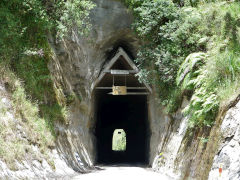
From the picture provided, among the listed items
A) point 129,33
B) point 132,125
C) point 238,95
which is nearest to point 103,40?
point 129,33

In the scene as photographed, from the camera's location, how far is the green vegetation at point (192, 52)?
7.84 metres

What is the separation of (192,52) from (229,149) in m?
7.08

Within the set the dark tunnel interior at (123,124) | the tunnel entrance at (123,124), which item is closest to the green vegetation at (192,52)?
the tunnel entrance at (123,124)

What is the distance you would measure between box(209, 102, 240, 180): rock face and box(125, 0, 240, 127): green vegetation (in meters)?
0.63

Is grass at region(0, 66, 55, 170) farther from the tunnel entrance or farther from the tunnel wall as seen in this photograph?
the tunnel entrance

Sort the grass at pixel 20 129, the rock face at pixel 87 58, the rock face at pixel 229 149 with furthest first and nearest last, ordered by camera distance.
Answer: the rock face at pixel 87 58 → the grass at pixel 20 129 → the rock face at pixel 229 149

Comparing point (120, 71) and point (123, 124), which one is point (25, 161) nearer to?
point (120, 71)

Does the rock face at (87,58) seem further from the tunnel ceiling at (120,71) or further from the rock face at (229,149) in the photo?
the rock face at (229,149)

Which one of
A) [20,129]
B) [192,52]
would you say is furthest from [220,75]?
[20,129]

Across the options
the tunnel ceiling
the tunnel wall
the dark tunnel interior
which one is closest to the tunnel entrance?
the dark tunnel interior

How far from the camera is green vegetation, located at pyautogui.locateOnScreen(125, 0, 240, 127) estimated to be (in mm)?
7836

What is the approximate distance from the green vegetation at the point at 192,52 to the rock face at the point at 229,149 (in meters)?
0.63

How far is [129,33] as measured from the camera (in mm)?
16672

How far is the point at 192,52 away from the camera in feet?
41.1
